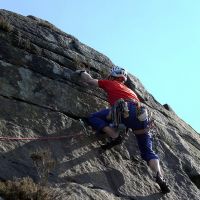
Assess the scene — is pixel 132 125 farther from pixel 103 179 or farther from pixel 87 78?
pixel 87 78

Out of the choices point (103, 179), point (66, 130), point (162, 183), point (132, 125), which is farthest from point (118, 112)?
point (162, 183)

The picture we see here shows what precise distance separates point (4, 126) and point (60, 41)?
4865 millimetres

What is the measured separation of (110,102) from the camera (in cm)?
1270

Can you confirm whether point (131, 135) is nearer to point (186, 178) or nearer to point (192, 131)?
point (186, 178)

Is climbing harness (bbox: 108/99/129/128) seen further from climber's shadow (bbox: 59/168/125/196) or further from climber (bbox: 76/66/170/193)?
climber's shadow (bbox: 59/168/125/196)

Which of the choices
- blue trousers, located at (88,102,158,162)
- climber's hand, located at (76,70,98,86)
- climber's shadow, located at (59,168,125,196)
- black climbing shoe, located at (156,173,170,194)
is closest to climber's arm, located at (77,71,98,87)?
climber's hand, located at (76,70,98,86)

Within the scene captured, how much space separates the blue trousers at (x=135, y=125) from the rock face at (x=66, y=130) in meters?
0.32

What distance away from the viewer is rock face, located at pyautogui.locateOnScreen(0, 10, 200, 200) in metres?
10.4

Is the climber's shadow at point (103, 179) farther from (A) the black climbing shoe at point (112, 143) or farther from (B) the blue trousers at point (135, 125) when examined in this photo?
(B) the blue trousers at point (135, 125)

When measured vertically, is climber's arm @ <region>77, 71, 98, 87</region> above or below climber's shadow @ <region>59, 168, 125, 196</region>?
above

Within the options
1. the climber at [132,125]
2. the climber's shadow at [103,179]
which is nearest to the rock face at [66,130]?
the climber's shadow at [103,179]

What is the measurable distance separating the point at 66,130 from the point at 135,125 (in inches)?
59.0

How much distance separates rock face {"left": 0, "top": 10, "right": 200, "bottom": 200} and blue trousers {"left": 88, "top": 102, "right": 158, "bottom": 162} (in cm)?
32

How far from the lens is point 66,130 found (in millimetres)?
→ 11664
